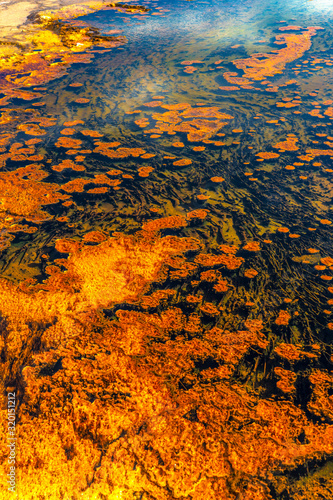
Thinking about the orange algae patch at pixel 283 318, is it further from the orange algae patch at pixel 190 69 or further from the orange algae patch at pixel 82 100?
the orange algae patch at pixel 190 69

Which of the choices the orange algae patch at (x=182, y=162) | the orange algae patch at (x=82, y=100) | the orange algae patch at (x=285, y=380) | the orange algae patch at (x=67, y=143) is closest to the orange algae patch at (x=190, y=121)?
the orange algae patch at (x=182, y=162)

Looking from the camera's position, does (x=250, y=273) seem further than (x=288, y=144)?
No

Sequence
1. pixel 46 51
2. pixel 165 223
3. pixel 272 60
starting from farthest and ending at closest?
pixel 46 51, pixel 272 60, pixel 165 223

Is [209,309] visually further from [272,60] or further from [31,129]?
[272,60]

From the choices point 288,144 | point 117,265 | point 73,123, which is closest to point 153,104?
point 73,123

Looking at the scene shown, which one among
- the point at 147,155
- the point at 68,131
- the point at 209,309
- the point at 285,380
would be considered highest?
the point at 68,131

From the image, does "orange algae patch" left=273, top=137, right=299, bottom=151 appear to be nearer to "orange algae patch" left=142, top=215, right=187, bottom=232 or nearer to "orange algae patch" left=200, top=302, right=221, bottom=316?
"orange algae patch" left=142, top=215, right=187, bottom=232

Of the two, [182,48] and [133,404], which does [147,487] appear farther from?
[182,48]

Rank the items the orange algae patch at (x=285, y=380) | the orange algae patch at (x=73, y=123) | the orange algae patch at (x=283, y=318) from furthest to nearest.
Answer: the orange algae patch at (x=73, y=123) < the orange algae patch at (x=283, y=318) < the orange algae patch at (x=285, y=380)
